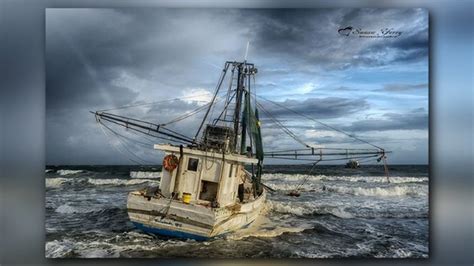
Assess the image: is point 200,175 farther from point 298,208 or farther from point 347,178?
point 347,178

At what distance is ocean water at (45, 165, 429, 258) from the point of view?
3648mm

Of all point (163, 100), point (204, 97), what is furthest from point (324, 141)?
point (163, 100)

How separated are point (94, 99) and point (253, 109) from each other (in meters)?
1.21

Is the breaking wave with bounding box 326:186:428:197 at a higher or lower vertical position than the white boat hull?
higher

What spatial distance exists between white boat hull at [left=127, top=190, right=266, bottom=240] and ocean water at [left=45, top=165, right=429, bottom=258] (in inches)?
2.4

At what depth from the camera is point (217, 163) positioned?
12.7 ft

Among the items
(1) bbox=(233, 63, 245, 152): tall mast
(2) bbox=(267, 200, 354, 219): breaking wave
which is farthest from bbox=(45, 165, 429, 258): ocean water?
(1) bbox=(233, 63, 245, 152): tall mast

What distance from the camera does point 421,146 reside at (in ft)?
12.1

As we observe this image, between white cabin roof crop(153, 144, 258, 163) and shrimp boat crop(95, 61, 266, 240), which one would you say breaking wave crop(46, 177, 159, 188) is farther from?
white cabin roof crop(153, 144, 258, 163)

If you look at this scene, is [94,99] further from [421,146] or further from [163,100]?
[421,146]

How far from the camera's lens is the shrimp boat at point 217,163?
3.71 m

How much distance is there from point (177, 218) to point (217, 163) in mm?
529

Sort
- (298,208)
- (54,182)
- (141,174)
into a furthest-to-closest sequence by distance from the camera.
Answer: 1. (298,208)
2. (141,174)
3. (54,182)

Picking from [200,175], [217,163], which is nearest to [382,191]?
[217,163]
